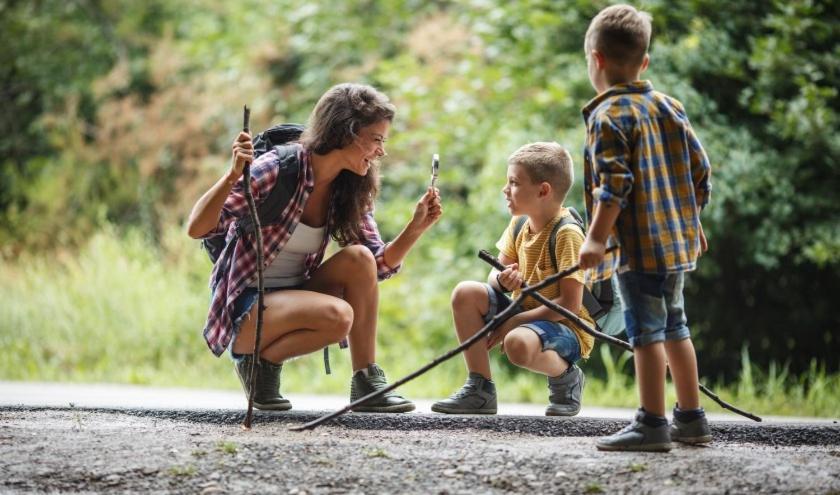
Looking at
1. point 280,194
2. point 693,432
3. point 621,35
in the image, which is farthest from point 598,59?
point 280,194

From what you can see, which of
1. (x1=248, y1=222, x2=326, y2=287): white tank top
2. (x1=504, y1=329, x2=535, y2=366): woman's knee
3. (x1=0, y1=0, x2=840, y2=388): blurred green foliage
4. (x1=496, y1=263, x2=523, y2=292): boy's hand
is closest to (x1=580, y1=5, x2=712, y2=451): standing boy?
(x1=496, y1=263, x2=523, y2=292): boy's hand

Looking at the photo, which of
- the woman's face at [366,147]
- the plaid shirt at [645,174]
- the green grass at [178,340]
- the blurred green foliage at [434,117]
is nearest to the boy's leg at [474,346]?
the woman's face at [366,147]

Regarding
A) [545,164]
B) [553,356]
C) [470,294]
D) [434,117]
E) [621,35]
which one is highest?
[434,117]

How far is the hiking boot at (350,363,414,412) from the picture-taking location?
13.2 feet

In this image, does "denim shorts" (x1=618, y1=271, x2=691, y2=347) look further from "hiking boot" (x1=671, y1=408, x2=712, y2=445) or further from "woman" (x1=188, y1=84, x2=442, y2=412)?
"woman" (x1=188, y1=84, x2=442, y2=412)

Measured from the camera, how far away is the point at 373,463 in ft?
9.52

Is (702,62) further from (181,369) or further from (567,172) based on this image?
(181,369)

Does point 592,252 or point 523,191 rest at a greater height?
point 523,191

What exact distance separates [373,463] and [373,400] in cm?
112

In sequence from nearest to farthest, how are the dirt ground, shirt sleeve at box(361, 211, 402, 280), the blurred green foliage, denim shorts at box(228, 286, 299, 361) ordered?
the dirt ground, denim shorts at box(228, 286, 299, 361), shirt sleeve at box(361, 211, 402, 280), the blurred green foliage

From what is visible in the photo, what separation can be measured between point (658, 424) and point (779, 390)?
4.10m

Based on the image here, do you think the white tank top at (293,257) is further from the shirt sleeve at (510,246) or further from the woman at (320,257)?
the shirt sleeve at (510,246)

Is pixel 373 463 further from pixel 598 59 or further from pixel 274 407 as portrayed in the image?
pixel 598 59

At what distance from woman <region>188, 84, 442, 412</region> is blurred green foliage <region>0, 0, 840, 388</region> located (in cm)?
325
